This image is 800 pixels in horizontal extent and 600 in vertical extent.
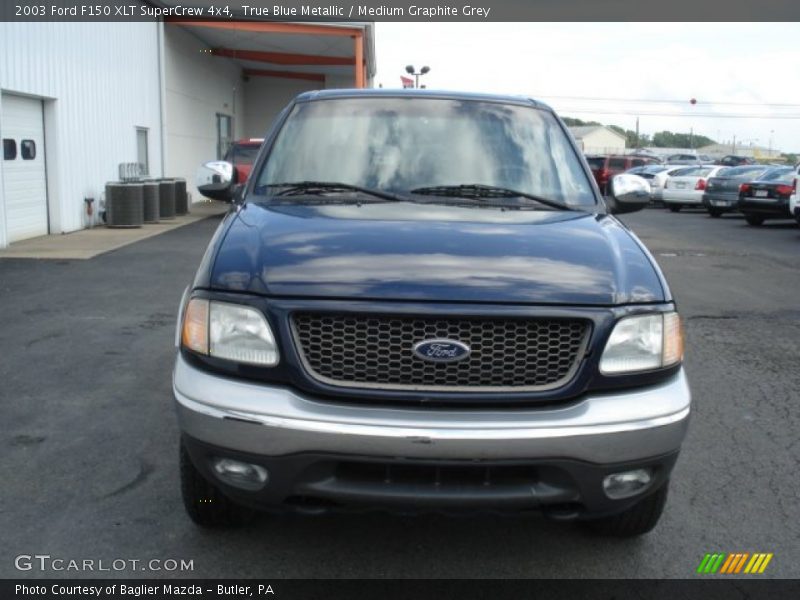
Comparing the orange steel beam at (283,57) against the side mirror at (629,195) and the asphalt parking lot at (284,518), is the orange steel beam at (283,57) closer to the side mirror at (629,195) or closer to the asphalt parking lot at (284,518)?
the asphalt parking lot at (284,518)

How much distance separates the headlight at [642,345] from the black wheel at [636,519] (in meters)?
0.61

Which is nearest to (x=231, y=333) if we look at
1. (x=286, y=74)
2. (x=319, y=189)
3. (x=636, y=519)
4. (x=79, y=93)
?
(x=319, y=189)

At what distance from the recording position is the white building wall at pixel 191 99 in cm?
2284

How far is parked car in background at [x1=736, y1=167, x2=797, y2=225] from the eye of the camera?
18844mm

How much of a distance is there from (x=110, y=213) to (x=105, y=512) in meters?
14.1

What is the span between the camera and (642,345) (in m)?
2.95

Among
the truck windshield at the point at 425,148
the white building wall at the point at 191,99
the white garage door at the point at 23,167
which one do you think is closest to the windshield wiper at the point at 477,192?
the truck windshield at the point at 425,148

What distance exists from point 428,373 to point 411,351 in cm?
10

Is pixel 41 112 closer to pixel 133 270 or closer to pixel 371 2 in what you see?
pixel 133 270

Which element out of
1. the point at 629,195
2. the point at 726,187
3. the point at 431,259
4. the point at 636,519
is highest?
the point at 629,195

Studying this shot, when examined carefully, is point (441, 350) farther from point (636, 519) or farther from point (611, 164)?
point (611, 164)

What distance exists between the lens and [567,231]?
3.40 m

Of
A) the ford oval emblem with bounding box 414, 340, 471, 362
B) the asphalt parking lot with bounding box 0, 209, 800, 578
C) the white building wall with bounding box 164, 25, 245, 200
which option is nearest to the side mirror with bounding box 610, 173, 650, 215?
the asphalt parking lot with bounding box 0, 209, 800, 578

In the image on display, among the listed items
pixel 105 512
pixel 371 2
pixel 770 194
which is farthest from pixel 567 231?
pixel 371 2
